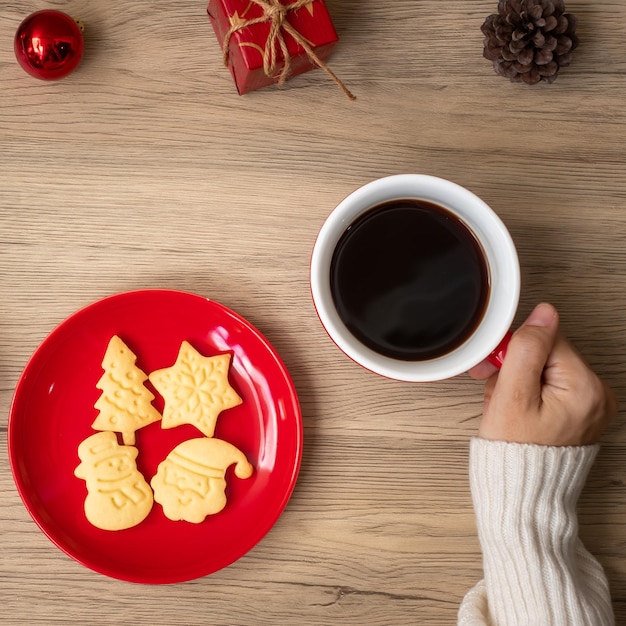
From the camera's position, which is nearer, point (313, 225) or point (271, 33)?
point (271, 33)

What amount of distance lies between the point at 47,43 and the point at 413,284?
1.58 ft

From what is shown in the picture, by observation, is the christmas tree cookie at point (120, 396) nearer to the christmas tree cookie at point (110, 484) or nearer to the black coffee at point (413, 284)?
the christmas tree cookie at point (110, 484)

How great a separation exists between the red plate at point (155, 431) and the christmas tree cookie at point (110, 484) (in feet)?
0.07

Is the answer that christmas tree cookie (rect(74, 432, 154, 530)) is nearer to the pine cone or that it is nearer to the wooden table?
the wooden table

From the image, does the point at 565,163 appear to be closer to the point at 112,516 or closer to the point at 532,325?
the point at 532,325

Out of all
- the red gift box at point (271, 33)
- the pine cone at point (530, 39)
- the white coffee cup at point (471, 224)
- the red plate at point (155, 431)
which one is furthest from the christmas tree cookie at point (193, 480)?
the pine cone at point (530, 39)

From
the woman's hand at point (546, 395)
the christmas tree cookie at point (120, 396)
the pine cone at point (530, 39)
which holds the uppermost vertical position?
the pine cone at point (530, 39)

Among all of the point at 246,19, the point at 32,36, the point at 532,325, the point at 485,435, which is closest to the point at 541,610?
the point at 485,435

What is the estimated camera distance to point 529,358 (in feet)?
2.25

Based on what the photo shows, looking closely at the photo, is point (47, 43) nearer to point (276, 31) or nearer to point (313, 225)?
point (276, 31)

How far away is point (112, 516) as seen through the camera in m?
0.76

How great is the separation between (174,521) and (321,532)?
18 centimetres

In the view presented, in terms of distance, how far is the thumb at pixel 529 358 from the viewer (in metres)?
0.69

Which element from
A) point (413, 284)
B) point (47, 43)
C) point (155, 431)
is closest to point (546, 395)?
point (413, 284)
